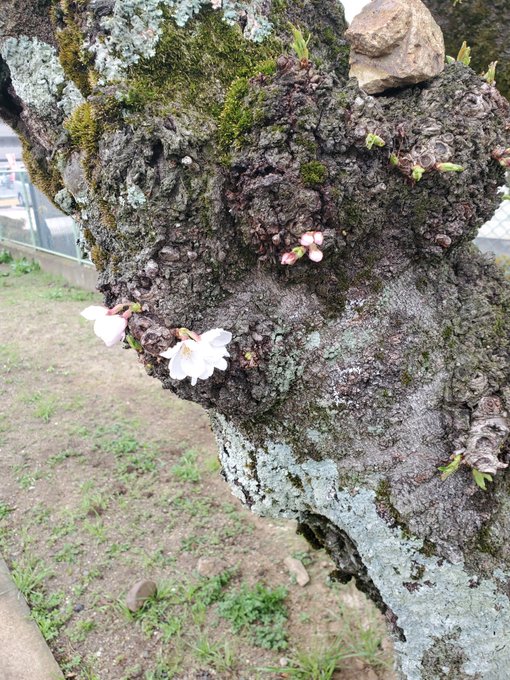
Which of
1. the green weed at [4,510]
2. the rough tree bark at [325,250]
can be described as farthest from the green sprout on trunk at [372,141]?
the green weed at [4,510]

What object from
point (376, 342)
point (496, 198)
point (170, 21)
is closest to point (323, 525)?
point (376, 342)

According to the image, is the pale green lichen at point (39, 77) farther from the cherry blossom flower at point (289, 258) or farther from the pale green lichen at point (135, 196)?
the cherry blossom flower at point (289, 258)

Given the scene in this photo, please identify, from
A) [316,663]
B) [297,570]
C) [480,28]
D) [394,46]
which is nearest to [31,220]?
[297,570]

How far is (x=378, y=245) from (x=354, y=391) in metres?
0.36

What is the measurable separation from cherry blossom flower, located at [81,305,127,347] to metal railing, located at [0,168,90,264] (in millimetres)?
7390

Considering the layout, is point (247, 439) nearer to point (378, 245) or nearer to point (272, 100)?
point (378, 245)

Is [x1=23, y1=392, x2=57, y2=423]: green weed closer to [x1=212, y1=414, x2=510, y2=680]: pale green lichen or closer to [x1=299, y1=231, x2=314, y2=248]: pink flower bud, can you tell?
[x1=212, y1=414, x2=510, y2=680]: pale green lichen

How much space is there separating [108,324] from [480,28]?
1418 mm

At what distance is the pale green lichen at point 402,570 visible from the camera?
1.33 metres

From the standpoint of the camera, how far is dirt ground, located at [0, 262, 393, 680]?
241cm

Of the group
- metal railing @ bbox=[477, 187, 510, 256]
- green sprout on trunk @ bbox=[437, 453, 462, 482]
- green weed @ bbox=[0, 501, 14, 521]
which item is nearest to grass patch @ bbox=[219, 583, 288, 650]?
green weed @ bbox=[0, 501, 14, 521]

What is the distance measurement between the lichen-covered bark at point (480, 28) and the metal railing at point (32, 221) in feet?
23.6

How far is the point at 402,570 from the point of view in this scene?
135 centimetres

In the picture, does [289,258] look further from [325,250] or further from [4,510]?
[4,510]
